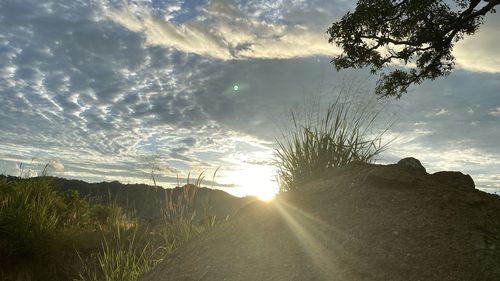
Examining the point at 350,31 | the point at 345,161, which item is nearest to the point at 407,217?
the point at 345,161

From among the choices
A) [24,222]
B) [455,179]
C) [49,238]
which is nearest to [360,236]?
[455,179]

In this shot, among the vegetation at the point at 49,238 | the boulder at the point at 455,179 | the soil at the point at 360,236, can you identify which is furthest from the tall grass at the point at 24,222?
the boulder at the point at 455,179

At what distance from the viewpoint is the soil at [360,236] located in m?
3.73

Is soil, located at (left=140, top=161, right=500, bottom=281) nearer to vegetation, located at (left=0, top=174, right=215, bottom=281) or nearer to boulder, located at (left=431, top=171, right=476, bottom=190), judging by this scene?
boulder, located at (left=431, top=171, right=476, bottom=190)

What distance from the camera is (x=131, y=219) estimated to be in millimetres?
8898

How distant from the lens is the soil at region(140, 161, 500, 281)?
3.73 m

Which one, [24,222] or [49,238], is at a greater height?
[24,222]

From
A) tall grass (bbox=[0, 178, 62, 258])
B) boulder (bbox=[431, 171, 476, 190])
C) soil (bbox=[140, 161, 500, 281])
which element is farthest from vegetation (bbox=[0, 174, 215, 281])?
boulder (bbox=[431, 171, 476, 190])

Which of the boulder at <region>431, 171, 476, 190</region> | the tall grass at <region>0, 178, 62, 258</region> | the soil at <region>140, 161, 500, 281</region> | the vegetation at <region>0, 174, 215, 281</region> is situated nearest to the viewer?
the soil at <region>140, 161, 500, 281</region>

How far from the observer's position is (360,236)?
4.14 metres

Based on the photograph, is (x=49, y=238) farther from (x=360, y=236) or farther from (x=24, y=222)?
(x=360, y=236)

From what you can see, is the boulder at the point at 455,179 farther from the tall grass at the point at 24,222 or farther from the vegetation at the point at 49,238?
the tall grass at the point at 24,222

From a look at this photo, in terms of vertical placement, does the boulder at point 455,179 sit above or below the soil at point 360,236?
above

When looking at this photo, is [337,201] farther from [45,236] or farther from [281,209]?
[45,236]
